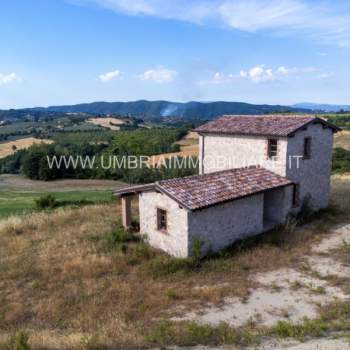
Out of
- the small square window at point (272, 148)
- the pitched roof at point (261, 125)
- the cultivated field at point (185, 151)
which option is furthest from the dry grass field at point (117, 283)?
the cultivated field at point (185, 151)

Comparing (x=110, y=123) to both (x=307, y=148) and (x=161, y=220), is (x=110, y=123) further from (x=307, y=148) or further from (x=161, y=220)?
(x=161, y=220)

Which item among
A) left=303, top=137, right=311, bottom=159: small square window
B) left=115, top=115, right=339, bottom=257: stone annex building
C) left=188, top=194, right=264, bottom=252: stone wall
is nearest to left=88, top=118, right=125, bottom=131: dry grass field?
left=115, top=115, right=339, bottom=257: stone annex building

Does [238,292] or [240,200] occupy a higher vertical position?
[240,200]

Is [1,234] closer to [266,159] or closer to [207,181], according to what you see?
[207,181]

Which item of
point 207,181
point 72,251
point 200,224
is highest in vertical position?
point 207,181

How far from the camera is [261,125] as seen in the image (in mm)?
20000

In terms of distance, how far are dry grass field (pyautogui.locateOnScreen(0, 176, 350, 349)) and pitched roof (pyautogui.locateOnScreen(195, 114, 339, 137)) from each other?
5146mm

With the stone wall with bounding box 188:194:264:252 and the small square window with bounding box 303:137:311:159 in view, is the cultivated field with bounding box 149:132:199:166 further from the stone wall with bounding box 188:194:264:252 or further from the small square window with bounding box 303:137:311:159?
the stone wall with bounding box 188:194:264:252

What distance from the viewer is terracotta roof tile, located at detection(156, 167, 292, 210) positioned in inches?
570

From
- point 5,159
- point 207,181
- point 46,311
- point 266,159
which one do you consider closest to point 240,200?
point 207,181

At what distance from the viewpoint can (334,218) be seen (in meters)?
20.2

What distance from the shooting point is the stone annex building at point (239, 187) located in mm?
14680

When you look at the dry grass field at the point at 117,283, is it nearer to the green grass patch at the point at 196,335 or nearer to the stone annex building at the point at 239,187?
the green grass patch at the point at 196,335

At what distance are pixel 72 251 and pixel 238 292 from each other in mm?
8071
